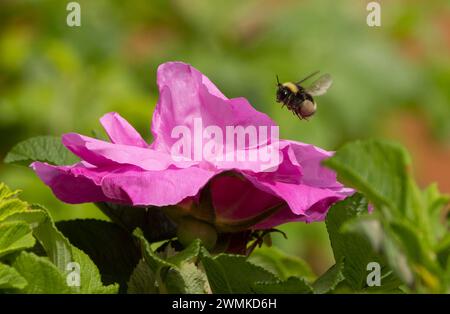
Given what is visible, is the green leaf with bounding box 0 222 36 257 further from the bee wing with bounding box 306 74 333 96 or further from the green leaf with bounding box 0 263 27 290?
the bee wing with bounding box 306 74 333 96

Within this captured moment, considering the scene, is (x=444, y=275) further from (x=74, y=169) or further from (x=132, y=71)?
(x=132, y=71)

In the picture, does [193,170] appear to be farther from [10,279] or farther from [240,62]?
[240,62]

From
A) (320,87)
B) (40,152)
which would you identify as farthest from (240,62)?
(40,152)

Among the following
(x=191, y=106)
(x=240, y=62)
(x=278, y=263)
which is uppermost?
(x=240, y=62)

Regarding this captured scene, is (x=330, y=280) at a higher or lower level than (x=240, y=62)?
lower

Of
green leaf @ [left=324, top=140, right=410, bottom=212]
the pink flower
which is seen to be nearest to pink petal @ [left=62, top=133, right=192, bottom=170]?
the pink flower
